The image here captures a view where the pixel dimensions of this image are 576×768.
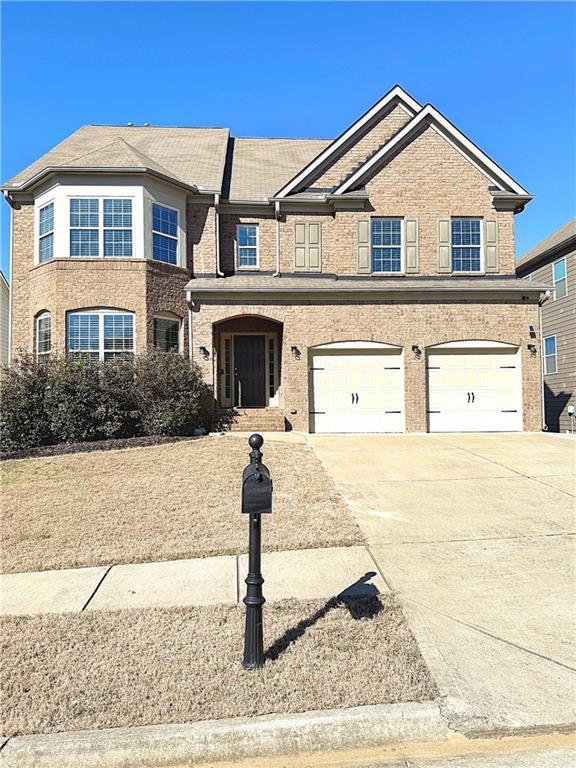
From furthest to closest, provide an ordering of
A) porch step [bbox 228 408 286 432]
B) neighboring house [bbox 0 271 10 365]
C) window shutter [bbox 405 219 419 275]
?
neighboring house [bbox 0 271 10 365] < window shutter [bbox 405 219 419 275] < porch step [bbox 228 408 286 432]

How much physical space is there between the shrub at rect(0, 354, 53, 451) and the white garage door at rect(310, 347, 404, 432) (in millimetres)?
7068

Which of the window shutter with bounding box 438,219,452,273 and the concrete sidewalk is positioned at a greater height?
the window shutter with bounding box 438,219,452,273

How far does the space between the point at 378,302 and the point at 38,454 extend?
9826mm

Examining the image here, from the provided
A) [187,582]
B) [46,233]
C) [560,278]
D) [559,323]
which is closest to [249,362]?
[46,233]

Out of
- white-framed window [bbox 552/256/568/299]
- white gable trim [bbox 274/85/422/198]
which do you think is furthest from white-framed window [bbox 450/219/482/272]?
white-framed window [bbox 552/256/568/299]

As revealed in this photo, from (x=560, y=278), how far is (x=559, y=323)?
1844 millimetres

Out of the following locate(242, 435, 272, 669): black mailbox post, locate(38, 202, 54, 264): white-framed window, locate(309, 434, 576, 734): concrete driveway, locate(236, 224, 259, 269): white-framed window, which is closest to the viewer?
locate(309, 434, 576, 734): concrete driveway

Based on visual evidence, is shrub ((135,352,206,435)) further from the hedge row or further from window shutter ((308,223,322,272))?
window shutter ((308,223,322,272))

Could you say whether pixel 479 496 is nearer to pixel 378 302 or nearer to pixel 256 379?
pixel 378 302

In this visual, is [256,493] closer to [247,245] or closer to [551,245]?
[247,245]

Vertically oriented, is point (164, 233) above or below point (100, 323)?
above

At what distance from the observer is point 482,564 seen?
564 cm

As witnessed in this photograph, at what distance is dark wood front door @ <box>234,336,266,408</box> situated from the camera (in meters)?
16.8

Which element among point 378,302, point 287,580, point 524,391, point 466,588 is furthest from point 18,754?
point 524,391
